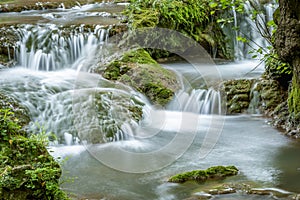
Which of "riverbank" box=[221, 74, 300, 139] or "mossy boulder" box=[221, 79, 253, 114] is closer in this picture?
"riverbank" box=[221, 74, 300, 139]

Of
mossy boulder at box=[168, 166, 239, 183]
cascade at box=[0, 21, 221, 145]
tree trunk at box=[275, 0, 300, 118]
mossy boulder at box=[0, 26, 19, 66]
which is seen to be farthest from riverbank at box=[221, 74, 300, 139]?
mossy boulder at box=[0, 26, 19, 66]

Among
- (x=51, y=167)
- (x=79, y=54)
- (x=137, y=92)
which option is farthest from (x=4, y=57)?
(x=51, y=167)

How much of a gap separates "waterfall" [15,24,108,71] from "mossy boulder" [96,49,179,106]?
45.4 inches

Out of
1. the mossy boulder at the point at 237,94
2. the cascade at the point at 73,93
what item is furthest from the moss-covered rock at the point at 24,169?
the mossy boulder at the point at 237,94

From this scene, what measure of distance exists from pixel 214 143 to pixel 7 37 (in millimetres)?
6758

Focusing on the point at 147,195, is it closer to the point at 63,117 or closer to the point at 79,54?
the point at 63,117

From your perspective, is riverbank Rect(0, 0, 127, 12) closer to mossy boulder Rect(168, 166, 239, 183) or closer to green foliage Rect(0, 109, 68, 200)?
mossy boulder Rect(168, 166, 239, 183)

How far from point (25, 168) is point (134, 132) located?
175 inches

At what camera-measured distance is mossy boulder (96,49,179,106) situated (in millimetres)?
9586

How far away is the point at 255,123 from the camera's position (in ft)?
28.7

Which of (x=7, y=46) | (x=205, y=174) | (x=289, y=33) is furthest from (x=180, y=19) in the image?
(x=289, y=33)

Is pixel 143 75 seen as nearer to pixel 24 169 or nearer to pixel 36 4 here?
pixel 24 169

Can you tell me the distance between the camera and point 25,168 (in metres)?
3.66

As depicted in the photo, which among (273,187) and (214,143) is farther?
(214,143)
